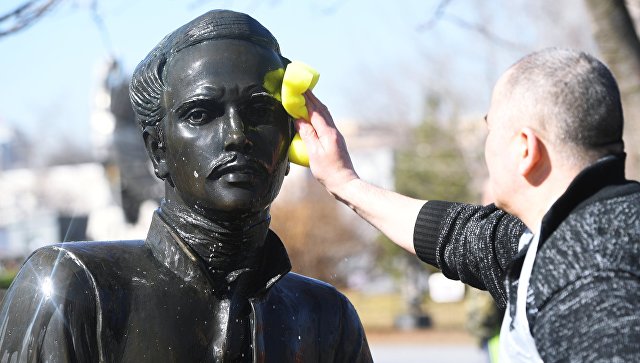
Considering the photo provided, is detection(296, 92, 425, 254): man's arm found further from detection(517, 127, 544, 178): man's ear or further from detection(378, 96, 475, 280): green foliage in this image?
detection(378, 96, 475, 280): green foliage

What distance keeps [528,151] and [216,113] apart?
815mm

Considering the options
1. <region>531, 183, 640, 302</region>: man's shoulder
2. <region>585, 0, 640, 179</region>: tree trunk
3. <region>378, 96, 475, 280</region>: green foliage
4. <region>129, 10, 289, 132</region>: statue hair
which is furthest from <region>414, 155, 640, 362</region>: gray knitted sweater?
<region>378, 96, 475, 280</region>: green foliage

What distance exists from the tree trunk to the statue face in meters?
4.54

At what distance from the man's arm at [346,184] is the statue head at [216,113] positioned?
18cm

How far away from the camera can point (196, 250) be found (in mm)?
2797

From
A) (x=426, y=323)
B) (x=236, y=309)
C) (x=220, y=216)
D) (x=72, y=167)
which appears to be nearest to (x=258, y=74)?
(x=220, y=216)

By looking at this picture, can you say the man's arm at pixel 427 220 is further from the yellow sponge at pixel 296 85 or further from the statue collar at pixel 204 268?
the statue collar at pixel 204 268

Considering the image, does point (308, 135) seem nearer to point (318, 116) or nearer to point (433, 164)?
point (318, 116)

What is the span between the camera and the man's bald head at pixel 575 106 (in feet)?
7.57

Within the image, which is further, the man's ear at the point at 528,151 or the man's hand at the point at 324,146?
the man's hand at the point at 324,146

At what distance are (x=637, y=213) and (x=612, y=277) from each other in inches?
7.1

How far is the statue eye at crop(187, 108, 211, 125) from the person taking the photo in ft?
8.92

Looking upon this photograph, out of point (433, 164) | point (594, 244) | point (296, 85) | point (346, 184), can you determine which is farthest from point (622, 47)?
point (433, 164)

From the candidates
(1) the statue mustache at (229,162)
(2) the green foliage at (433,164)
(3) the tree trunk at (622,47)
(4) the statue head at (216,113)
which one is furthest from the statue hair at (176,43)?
(2) the green foliage at (433,164)
